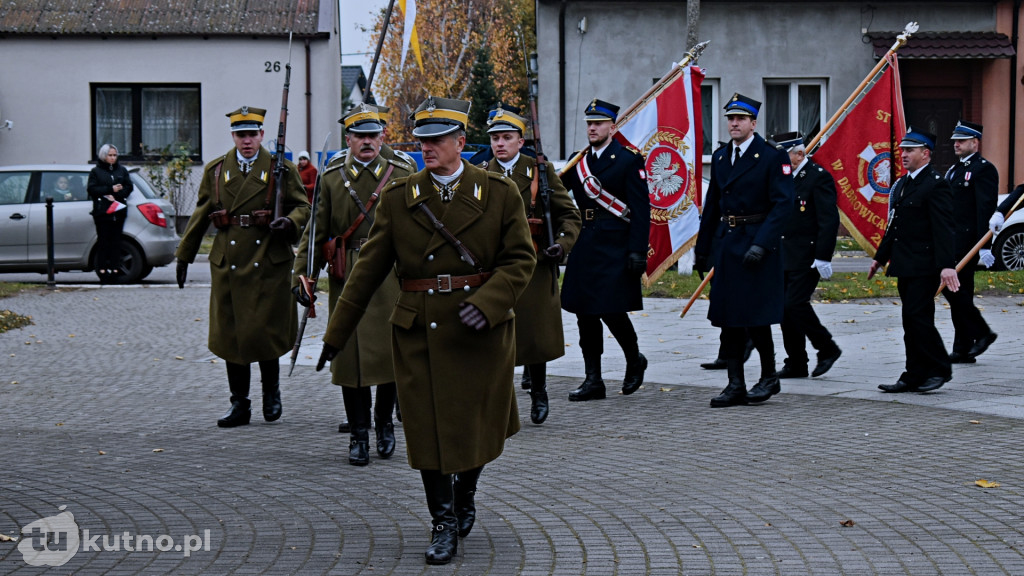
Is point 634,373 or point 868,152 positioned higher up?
point 868,152

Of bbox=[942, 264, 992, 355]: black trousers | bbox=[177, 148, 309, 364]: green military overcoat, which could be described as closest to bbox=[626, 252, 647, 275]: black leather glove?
bbox=[177, 148, 309, 364]: green military overcoat

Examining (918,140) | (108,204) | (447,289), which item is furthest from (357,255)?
(108,204)

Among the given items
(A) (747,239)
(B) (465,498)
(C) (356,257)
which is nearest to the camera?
(B) (465,498)

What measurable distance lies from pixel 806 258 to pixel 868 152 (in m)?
2.97

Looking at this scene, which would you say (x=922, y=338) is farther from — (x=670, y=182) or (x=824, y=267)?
(x=670, y=182)

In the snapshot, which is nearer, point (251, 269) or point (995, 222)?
point (251, 269)

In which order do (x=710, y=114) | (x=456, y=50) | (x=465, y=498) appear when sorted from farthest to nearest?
(x=456, y=50)
(x=710, y=114)
(x=465, y=498)

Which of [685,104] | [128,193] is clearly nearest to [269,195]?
[685,104]

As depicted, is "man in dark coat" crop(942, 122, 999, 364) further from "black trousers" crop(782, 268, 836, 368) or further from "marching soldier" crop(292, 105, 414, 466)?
"marching soldier" crop(292, 105, 414, 466)

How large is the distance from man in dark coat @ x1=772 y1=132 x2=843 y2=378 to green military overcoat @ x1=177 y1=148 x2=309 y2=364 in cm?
391

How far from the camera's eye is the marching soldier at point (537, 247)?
834cm

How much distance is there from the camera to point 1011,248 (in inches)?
768

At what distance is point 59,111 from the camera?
30000 mm

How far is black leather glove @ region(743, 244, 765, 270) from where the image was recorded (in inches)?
339
